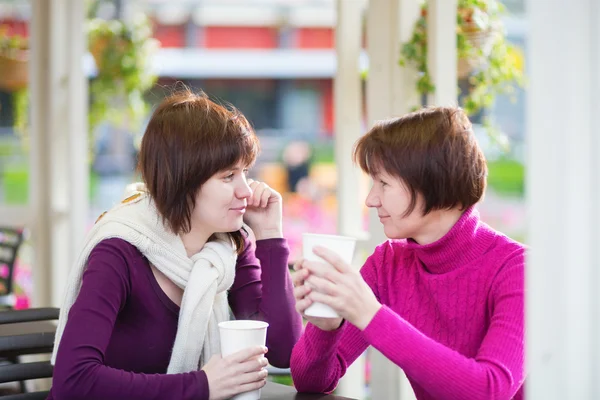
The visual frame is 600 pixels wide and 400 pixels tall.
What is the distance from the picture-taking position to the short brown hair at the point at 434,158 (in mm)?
1218

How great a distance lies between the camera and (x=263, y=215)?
156cm

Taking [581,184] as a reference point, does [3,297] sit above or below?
below

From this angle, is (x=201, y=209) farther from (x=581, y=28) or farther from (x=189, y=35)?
(x=189, y=35)

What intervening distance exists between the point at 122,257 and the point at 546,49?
843mm

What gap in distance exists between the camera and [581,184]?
0.70 meters

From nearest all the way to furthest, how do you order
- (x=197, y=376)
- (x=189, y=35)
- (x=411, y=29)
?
(x=197, y=376)
(x=411, y=29)
(x=189, y=35)

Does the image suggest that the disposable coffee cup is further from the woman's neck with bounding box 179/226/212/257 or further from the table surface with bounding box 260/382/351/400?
the woman's neck with bounding box 179/226/212/257

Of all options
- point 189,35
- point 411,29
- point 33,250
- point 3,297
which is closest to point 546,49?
point 411,29

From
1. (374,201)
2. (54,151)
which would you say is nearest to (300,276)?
(374,201)

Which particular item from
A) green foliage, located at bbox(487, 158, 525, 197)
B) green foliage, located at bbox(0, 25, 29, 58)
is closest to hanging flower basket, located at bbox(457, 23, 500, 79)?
green foliage, located at bbox(0, 25, 29, 58)

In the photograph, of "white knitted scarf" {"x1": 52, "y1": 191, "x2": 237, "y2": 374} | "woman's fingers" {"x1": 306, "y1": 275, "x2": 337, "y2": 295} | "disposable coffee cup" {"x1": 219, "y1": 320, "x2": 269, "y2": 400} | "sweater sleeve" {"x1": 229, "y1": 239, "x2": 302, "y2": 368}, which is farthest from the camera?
"sweater sleeve" {"x1": 229, "y1": 239, "x2": 302, "y2": 368}

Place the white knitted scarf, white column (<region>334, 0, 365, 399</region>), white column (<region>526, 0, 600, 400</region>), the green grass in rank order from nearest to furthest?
white column (<region>526, 0, 600, 400</region>) < the white knitted scarf < white column (<region>334, 0, 365, 399</region>) < the green grass

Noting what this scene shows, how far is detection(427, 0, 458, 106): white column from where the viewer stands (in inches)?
A: 81.4

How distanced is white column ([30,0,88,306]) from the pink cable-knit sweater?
227 centimetres
